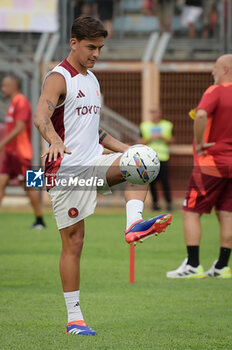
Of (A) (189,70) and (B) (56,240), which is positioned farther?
(A) (189,70)

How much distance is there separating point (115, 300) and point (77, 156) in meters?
2.02

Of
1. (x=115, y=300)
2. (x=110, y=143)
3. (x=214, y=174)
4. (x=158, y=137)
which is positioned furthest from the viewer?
(x=158, y=137)

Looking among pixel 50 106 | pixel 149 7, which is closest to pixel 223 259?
pixel 50 106

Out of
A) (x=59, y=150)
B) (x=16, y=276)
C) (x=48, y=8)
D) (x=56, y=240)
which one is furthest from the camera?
(x=48, y=8)

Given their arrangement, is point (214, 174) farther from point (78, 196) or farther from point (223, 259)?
point (78, 196)

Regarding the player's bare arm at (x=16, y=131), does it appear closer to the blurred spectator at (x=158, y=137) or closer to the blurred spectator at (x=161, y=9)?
the blurred spectator at (x=158, y=137)

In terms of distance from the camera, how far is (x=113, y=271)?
30.1ft

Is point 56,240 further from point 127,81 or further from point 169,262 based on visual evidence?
point 127,81

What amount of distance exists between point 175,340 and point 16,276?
333 centimetres

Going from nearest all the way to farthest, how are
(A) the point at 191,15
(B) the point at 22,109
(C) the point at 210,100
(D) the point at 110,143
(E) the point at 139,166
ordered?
1. (E) the point at 139,166
2. (D) the point at 110,143
3. (C) the point at 210,100
4. (B) the point at 22,109
5. (A) the point at 191,15

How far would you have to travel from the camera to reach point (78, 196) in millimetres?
5746

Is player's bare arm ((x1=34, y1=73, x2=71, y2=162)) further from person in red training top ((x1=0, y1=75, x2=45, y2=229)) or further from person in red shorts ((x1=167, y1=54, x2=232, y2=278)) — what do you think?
person in red training top ((x1=0, y1=75, x2=45, y2=229))

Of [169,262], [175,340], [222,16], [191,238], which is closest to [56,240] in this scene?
[169,262]

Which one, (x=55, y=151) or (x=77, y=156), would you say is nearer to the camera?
(x=55, y=151)
